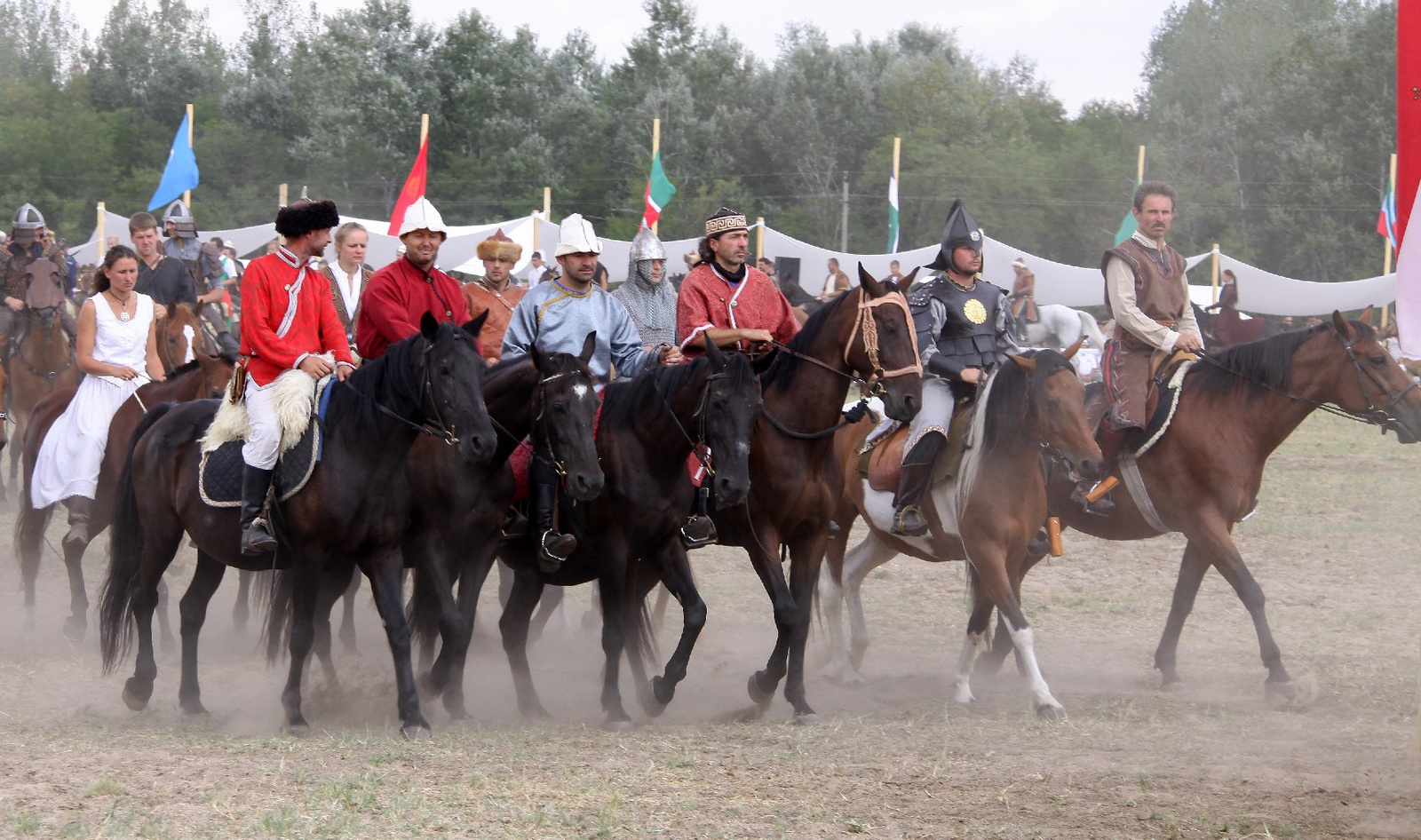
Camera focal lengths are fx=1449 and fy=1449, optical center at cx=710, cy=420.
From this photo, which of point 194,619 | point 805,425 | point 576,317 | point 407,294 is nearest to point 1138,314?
point 805,425

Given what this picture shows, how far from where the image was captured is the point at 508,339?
884cm

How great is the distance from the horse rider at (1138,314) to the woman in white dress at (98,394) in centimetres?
684

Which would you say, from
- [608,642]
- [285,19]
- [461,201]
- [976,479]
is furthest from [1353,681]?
[285,19]

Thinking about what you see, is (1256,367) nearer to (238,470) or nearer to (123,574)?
(238,470)

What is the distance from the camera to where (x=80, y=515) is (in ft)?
35.4

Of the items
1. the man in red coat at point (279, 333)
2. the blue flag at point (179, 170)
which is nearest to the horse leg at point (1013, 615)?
the man in red coat at point (279, 333)

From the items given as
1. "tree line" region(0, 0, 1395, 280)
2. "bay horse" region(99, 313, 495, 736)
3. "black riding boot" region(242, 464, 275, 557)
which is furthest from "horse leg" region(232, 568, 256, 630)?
"tree line" region(0, 0, 1395, 280)

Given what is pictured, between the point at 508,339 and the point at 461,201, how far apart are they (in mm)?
42745

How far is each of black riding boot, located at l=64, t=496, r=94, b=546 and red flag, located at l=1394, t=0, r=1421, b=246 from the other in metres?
8.89

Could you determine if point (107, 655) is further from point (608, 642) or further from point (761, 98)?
point (761, 98)

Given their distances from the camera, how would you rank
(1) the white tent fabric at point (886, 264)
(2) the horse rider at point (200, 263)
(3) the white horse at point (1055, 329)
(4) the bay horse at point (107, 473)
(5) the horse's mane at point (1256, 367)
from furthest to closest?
(1) the white tent fabric at point (886, 264), (3) the white horse at point (1055, 329), (2) the horse rider at point (200, 263), (4) the bay horse at point (107, 473), (5) the horse's mane at point (1256, 367)

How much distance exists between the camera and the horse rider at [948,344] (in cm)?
910

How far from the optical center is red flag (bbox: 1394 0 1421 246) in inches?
232

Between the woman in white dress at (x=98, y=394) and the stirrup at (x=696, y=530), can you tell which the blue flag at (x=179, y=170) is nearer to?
the woman in white dress at (x=98, y=394)
